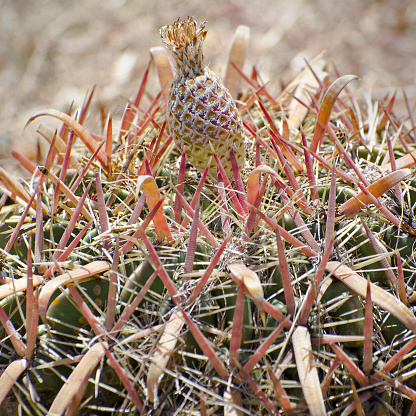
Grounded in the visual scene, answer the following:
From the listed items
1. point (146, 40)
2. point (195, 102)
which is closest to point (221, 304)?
point (195, 102)

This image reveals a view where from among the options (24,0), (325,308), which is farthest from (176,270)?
(24,0)

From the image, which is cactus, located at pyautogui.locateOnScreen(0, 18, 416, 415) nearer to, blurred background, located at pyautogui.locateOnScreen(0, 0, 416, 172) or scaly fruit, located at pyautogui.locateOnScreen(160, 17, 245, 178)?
scaly fruit, located at pyautogui.locateOnScreen(160, 17, 245, 178)

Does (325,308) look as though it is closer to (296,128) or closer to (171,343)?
(171,343)

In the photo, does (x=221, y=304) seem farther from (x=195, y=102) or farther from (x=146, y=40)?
(x=146, y=40)

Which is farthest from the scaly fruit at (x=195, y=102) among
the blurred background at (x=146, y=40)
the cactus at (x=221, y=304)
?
the blurred background at (x=146, y=40)

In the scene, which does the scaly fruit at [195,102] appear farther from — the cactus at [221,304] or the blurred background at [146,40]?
the blurred background at [146,40]
